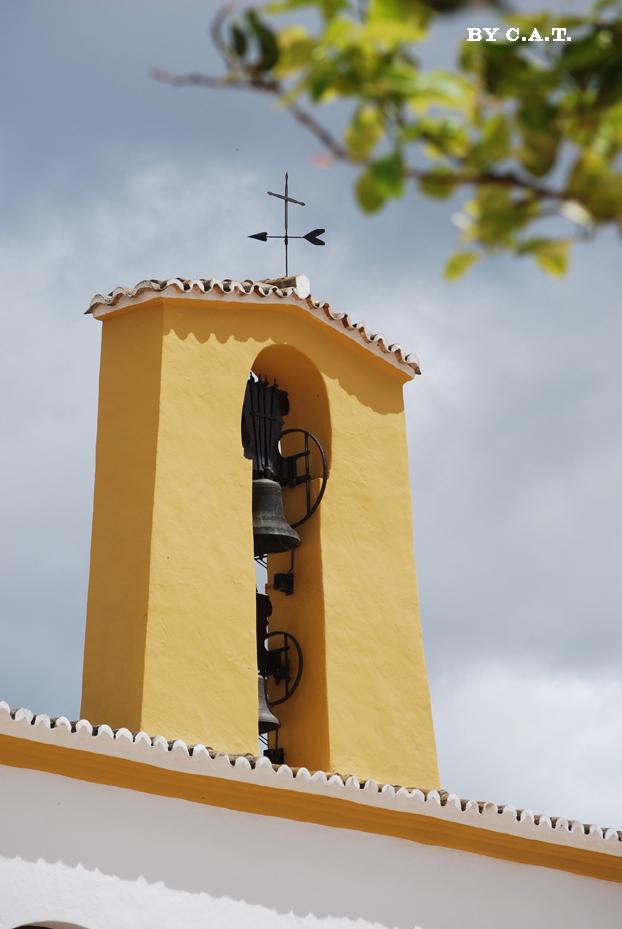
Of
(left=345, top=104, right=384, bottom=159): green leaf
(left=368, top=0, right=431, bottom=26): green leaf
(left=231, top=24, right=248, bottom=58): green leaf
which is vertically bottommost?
(left=345, top=104, right=384, bottom=159): green leaf

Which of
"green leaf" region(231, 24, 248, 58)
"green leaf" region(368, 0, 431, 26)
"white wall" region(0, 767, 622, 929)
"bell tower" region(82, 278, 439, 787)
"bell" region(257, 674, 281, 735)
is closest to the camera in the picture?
"green leaf" region(368, 0, 431, 26)

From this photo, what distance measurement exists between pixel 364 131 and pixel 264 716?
6234 millimetres

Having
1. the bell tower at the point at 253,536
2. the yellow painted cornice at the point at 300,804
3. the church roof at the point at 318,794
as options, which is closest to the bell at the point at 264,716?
the bell tower at the point at 253,536

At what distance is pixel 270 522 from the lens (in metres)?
8.07

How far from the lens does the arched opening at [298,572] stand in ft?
26.0

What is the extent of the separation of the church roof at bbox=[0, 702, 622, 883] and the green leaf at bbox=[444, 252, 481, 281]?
14.9ft

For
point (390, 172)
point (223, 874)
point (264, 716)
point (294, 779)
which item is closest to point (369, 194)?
point (390, 172)

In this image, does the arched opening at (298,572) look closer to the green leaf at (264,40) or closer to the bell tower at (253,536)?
the bell tower at (253,536)

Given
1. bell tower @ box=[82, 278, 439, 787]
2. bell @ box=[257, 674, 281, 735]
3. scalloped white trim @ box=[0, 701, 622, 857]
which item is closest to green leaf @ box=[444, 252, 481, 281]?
scalloped white trim @ box=[0, 701, 622, 857]

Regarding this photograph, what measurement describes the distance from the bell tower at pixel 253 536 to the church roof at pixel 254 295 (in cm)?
1

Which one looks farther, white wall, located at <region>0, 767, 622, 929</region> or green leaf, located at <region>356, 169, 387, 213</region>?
white wall, located at <region>0, 767, 622, 929</region>

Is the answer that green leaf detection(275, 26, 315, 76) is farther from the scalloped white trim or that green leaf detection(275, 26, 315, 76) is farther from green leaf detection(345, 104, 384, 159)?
the scalloped white trim

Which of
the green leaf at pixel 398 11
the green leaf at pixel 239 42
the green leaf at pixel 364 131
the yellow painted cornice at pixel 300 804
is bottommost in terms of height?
the green leaf at pixel 364 131

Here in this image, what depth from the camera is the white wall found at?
6215 millimetres
